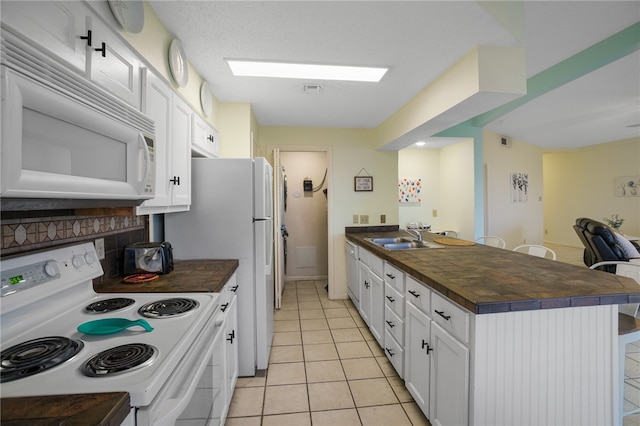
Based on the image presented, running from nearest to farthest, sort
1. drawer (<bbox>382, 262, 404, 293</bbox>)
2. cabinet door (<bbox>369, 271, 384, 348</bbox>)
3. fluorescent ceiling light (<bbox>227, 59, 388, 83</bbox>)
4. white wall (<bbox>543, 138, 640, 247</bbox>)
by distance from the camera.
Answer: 1. drawer (<bbox>382, 262, 404, 293</bbox>)
2. fluorescent ceiling light (<bbox>227, 59, 388, 83</bbox>)
3. cabinet door (<bbox>369, 271, 384, 348</bbox>)
4. white wall (<bbox>543, 138, 640, 247</bbox>)

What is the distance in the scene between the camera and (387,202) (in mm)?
3959

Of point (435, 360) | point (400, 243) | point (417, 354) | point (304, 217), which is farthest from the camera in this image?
point (304, 217)

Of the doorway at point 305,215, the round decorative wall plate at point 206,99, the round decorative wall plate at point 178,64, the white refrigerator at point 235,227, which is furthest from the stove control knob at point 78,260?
the doorway at point 305,215

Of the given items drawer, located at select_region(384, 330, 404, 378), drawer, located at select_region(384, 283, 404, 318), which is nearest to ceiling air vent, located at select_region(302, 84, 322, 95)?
drawer, located at select_region(384, 283, 404, 318)

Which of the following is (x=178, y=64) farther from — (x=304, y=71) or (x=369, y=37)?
(x=369, y=37)

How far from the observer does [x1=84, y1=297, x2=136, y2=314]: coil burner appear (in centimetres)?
115

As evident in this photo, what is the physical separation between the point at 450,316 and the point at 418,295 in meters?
0.35

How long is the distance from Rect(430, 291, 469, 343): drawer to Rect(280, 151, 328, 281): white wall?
3423mm

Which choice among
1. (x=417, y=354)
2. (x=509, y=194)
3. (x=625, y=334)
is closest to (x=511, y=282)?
(x=625, y=334)

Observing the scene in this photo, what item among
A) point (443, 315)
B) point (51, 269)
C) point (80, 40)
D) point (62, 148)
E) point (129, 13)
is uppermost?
point (129, 13)

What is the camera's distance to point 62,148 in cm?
79

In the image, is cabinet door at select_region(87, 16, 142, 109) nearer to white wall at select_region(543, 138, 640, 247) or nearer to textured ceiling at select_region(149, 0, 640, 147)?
textured ceiling at select_region(149, 0, 640, 147)

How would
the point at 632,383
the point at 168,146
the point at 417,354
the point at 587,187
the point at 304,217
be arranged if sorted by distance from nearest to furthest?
the point at 168,146 < the point at 417,354 < the point at 632,383 < the point at 304,217 < the point at 587,187

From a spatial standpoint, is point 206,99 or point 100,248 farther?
point 206,99
